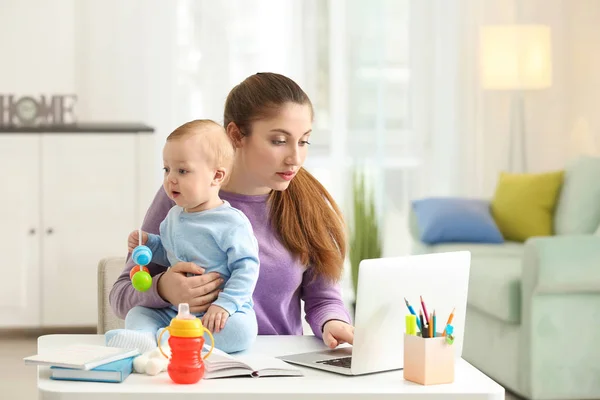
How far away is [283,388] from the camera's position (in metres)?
1.50

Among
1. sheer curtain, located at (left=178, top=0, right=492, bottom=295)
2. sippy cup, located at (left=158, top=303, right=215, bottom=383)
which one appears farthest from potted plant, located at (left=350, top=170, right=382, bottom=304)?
sippy cup, located at (left=158, top=303, right=215, bottom=383)

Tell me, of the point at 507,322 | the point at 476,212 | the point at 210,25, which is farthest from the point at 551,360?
the point at 210,25

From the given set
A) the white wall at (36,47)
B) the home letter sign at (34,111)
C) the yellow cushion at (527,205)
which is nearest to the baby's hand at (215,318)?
the yellow cushion at (527,205)

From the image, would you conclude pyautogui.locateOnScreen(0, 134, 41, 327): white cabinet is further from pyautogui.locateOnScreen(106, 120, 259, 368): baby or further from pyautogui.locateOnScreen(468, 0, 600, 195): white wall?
pyautogui.locateOnScreen(106, 120, 259, 368): baby

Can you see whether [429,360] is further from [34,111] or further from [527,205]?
[34,111]

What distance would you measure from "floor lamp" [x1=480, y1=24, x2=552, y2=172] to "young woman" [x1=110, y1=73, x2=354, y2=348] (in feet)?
12.1

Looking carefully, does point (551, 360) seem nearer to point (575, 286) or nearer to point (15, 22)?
point (575, 286)

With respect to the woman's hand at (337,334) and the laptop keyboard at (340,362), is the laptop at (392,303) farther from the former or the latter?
the woman's hand at (337,334)

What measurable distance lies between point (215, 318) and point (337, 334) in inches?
11.0

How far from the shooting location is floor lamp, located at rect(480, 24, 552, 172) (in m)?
Answer: 5.60

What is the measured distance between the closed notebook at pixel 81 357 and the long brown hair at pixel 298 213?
0.57 meters

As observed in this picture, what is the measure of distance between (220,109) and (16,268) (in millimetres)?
1538

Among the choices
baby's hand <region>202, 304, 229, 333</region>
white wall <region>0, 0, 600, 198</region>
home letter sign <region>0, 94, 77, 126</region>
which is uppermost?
white wall <region>0, 0, 600, 198</region>

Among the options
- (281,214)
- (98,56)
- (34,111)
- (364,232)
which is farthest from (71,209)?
(281,214)
